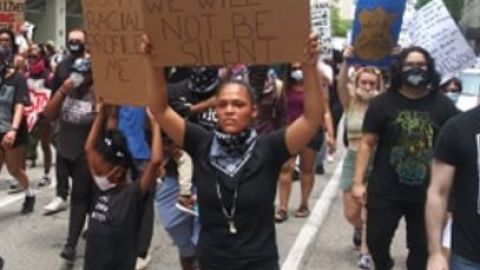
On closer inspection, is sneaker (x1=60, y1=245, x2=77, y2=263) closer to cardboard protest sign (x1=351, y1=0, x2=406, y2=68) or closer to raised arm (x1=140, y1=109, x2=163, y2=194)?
raised arm (x1=140, y1=109, x2=163, y2=194)

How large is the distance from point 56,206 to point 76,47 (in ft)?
6.29

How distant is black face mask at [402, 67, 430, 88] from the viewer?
5539 mm

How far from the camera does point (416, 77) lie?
5.55 metres

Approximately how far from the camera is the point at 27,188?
353 inches

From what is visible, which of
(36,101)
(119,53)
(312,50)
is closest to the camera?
(312,50)

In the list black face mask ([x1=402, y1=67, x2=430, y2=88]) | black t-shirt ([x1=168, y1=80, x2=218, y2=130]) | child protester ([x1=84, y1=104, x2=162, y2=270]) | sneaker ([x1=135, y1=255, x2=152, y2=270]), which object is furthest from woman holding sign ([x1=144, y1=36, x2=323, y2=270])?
sneaker ([x1=135, y1=255, x2=152, y2=270])

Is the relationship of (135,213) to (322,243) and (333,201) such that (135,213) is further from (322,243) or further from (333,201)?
(333,201)

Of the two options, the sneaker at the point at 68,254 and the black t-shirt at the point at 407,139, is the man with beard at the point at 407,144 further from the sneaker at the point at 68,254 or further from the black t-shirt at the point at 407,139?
the sneaker at the point at 68,254

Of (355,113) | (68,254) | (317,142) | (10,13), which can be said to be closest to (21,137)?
(10,13)

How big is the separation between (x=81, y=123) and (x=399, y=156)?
2774mm

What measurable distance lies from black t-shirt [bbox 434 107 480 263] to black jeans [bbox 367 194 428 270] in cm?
159

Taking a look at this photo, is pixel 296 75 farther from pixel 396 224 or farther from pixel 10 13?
pixel 396 224

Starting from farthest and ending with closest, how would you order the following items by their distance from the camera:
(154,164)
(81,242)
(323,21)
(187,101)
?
(323,21) < (81,242) < (187,101) < (154,164)

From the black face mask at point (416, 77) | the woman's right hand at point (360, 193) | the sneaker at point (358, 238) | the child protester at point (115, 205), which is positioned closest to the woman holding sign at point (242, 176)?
the child protester at point (115, 205)
